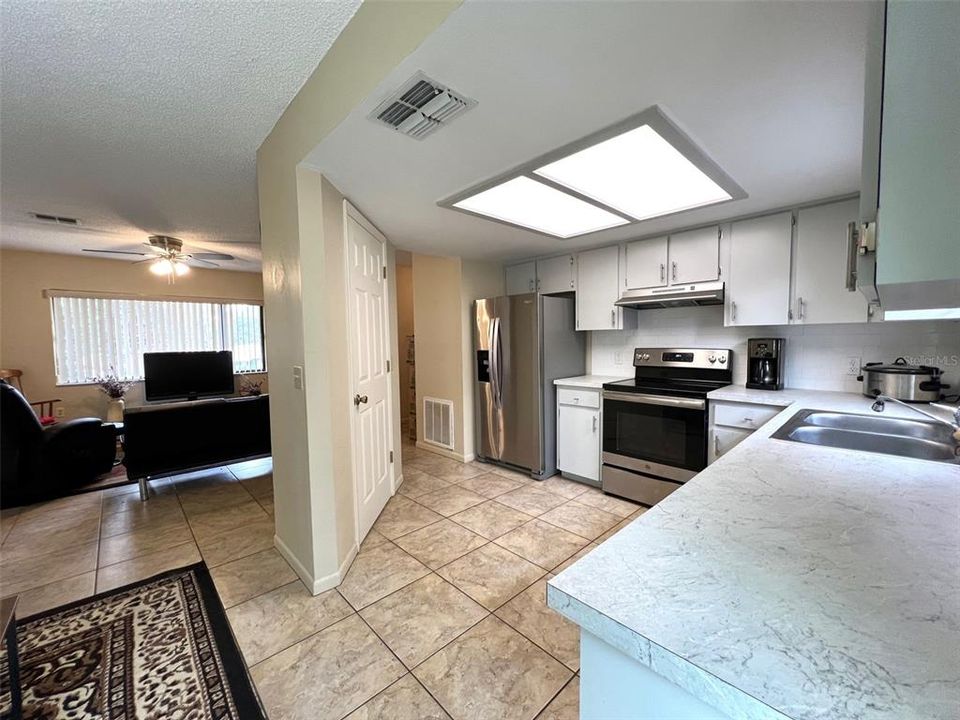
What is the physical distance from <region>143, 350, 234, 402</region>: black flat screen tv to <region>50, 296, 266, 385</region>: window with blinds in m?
0.69

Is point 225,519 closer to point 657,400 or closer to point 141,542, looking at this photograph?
point 141,542

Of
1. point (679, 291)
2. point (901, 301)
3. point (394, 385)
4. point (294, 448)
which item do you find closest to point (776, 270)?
point (679, 291)

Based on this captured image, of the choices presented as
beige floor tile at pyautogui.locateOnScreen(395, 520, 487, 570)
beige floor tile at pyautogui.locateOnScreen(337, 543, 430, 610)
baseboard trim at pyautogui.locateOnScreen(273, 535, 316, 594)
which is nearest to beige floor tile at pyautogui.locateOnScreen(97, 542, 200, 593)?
baseboard trim at pyautogui.locateOnScreen(273, 535, 316, 594)

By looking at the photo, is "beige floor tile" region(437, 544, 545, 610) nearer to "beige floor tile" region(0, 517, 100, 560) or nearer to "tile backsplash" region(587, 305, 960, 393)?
"tile backsplash" region(587, 305, 960, 393)

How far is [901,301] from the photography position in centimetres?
64

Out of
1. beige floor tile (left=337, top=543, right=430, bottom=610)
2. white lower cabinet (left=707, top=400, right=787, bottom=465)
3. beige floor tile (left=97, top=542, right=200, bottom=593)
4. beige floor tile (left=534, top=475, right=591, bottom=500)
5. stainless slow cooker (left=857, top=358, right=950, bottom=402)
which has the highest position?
stainless slow cooker (left=857, top=358, right=950, bottom=402)

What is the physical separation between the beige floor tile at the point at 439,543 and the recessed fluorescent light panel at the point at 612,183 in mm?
2083

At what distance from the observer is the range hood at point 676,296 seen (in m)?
2.61

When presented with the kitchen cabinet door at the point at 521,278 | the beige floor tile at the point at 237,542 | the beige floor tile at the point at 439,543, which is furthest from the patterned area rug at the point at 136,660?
the kitchen cabinet door at the point at 521,278

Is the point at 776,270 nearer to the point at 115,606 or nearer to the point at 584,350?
the point at 584,350

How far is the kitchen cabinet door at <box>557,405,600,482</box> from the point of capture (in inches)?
125

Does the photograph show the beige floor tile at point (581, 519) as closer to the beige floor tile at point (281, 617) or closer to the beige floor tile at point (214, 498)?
the beige floor tile at point (281, 617)

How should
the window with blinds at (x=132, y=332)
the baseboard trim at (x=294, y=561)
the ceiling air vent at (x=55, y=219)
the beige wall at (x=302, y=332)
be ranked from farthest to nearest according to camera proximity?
the window with blinds at (x=132, y=332), the ceiling air vent at (x=55, y=219), the baseboard trim at (x=294, y=561), the beige wall at (x=302, y=332)

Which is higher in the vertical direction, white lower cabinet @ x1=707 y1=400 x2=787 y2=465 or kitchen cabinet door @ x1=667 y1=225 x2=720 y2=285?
kitchen cabinet door @ x1=667 y1=225 x2=720 y2=285
